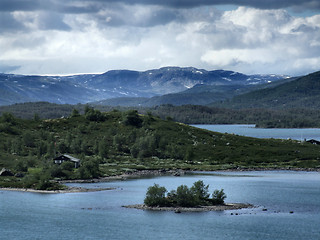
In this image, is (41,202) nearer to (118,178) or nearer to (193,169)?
(118,178)

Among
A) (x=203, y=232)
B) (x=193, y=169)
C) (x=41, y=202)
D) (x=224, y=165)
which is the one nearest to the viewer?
(x=203, y=232)

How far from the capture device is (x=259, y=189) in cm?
12538

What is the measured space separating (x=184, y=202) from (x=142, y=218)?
12.0 metres

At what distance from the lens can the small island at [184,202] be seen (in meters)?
96.9

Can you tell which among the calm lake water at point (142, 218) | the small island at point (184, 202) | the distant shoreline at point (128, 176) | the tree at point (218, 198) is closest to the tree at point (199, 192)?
the small island at point (184, 202)

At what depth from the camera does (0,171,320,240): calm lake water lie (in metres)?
80.0

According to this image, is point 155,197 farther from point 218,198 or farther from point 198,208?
point 218,198

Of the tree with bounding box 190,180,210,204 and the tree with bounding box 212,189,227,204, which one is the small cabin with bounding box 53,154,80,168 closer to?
the tree with bounding box 190,180,210,204

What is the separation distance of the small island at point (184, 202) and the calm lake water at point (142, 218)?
3.14 m

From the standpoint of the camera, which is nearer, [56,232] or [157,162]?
[56,232]

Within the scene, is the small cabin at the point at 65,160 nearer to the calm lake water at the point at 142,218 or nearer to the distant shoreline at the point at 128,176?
the distant shoreline at the point at 128,176

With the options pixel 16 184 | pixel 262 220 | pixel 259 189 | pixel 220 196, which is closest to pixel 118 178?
pixel 16 184

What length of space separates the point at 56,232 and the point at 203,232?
21911mm

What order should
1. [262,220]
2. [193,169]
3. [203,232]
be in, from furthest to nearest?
[193,169] → [262,220] → [203,232]
